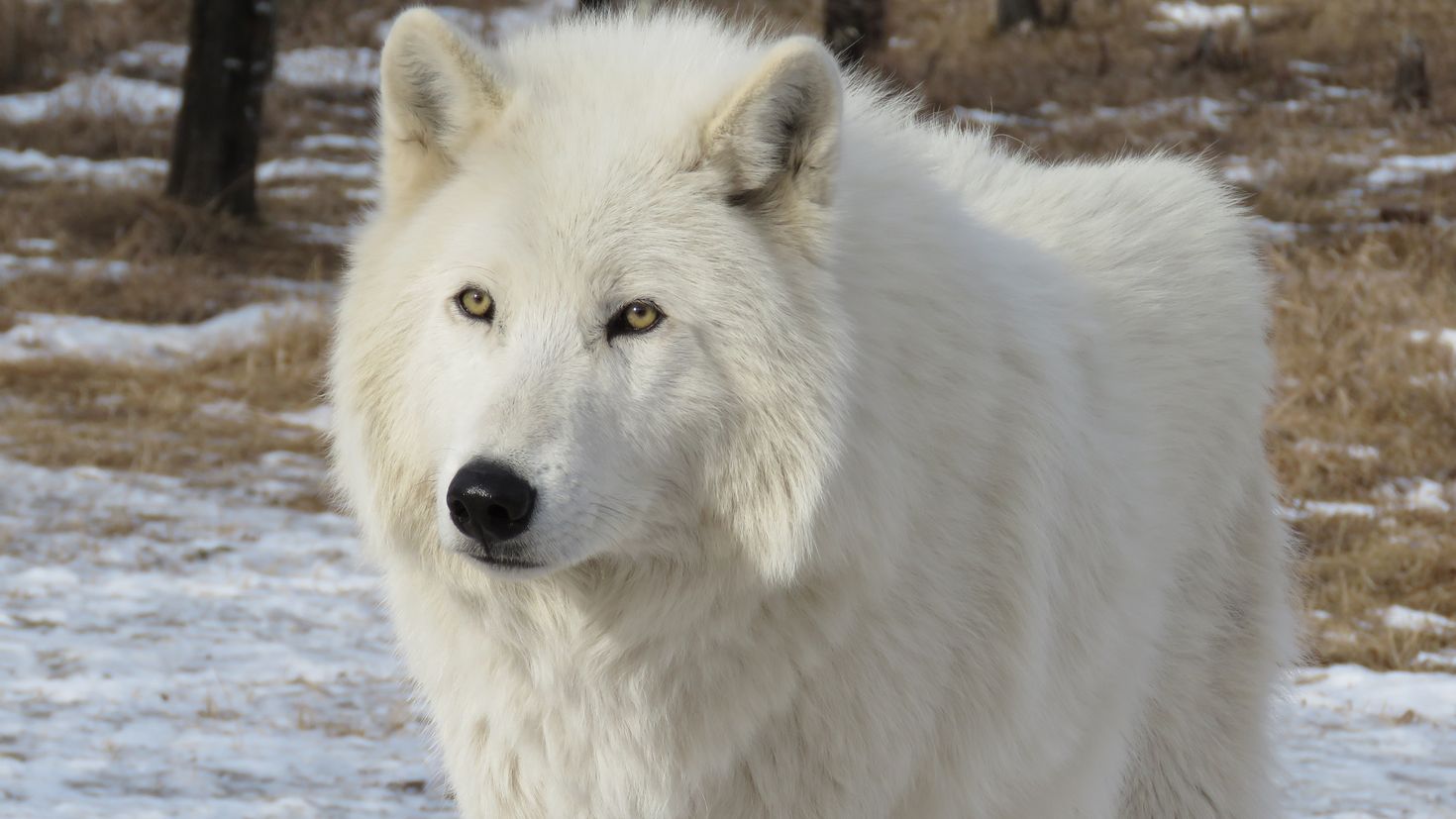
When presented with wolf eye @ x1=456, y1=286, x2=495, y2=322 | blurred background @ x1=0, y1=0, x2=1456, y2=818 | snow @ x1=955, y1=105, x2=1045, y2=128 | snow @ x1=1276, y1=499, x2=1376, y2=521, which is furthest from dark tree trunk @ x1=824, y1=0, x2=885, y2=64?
wolf eye @ x1=456, y1=286, x2=495, y2=322

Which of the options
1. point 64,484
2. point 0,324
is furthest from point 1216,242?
point 0,324

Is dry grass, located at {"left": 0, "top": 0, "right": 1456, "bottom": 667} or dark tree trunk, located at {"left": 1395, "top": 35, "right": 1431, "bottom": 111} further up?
dark tree trunk, located at {"left": 1395, "top": 35, "right": 1431, "bottom": 111}

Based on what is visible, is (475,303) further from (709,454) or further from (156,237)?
(156,237)

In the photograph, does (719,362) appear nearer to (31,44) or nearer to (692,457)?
(692,457)

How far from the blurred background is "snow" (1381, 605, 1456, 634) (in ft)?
0.07

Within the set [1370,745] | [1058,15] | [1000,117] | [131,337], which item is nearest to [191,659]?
[1370,745]

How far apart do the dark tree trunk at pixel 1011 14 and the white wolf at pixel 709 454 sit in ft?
48.8

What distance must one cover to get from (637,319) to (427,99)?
611 mm

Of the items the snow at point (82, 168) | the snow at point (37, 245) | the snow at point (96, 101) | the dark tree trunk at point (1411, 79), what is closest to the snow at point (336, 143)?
the snow at point (96, 101)

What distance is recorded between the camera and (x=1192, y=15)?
58.2 ft

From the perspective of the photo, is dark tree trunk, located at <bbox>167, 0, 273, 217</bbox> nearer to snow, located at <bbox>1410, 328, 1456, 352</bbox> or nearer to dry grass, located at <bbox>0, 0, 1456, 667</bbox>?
dry grass, located at <bbox>0, 0, 1456, 667</bbox>

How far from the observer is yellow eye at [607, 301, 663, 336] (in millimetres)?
2463

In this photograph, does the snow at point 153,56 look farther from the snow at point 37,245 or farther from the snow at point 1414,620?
the snow at point 1414,620

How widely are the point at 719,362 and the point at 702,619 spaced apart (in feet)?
1.41
